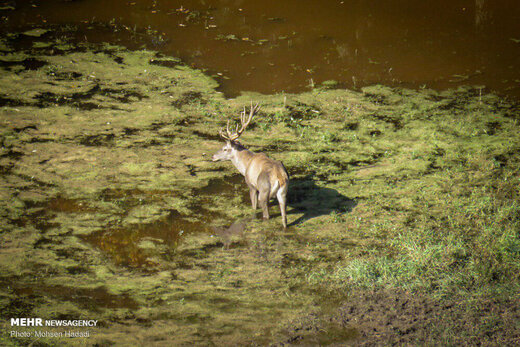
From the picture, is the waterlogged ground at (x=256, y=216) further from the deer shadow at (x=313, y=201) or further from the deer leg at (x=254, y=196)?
the deer leg at (x=254, y=196)

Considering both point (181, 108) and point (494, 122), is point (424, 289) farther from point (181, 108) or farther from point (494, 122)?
point (181, 108)

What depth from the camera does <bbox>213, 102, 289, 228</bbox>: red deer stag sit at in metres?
6.66

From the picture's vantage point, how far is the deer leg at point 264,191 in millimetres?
6695

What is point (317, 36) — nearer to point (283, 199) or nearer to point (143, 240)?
point (283, 199)

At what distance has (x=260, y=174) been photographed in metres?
6.84

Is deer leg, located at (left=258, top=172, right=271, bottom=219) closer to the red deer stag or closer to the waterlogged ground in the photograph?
the red deer stag

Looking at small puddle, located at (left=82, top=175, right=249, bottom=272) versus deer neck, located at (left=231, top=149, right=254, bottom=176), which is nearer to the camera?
small puddle, located at (left=82, top=175, right=249, bottom=272)

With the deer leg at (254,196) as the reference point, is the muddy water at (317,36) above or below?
above

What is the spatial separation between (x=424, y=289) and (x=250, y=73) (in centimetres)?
731

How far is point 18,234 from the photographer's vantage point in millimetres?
6410

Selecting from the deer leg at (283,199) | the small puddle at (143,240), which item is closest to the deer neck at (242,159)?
the deer leg at (283,199)

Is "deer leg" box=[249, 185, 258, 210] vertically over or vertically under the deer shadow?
over

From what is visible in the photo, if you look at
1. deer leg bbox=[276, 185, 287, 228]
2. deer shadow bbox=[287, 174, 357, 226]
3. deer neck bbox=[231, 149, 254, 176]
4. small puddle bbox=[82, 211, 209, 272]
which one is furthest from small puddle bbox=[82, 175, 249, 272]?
deer shadow bbox=[287, 174, 357, 226]

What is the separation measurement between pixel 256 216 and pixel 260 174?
0.55 meters
